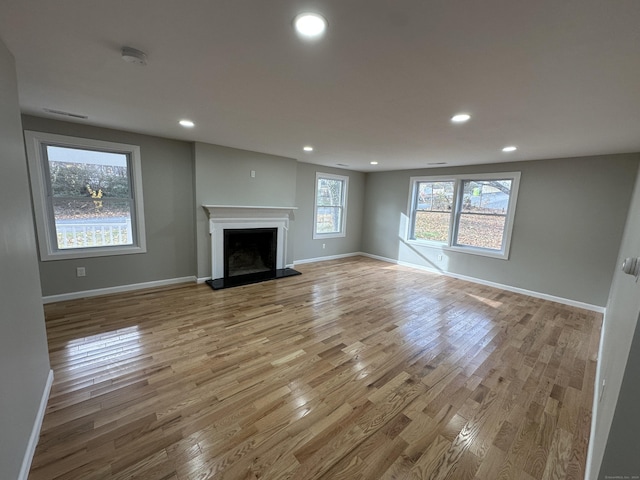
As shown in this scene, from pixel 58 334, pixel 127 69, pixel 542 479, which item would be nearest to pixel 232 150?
pixel 127 69

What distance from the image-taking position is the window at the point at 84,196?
3.16 m

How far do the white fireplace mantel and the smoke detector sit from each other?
105 inches

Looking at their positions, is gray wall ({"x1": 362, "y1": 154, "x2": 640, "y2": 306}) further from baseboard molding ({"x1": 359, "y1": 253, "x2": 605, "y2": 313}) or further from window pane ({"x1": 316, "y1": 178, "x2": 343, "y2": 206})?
window pane ({"x1": 316, "y1": 178, "x2": 343, "y2": 206})

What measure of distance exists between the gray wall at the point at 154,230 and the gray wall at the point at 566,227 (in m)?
5.06

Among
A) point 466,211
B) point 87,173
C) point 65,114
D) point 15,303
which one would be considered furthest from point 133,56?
point 466,211

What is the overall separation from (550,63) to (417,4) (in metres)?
0.95

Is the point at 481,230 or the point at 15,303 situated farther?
the point at 481,230

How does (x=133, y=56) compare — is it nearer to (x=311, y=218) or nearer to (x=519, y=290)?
(x=311, y=218)

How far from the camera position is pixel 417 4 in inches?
42.2

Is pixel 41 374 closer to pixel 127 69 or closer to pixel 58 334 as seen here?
pixel 58 334

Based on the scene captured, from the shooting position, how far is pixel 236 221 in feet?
14.7

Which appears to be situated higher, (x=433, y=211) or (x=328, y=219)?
(x=433, y=211)

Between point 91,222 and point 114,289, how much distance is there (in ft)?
3.26

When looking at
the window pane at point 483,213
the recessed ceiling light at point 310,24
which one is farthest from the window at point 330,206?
the recessed ceiling light at point 310,24
